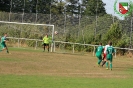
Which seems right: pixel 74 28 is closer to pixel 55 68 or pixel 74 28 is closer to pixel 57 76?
pixel 55 68

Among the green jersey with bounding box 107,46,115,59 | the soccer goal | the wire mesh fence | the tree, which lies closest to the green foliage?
the wire mesh fence

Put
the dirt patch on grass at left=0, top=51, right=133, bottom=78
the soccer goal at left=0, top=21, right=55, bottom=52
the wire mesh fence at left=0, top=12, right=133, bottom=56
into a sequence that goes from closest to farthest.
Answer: the dirt patch on grass at left=0, top=51, right=133, bottom=78, the wire mesh fence at left=0, top=12, right=133, bottom=56, the soccer goal at left=0, top=21, right=55, bottom=52

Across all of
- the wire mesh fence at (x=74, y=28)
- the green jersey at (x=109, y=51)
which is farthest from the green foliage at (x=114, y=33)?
the green jersey at (x=109, y=51)

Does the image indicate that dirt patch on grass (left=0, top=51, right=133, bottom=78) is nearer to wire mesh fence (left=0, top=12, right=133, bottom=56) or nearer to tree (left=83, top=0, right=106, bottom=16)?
wire mesh fence (left=0, top=12, right=133, bottom=56)

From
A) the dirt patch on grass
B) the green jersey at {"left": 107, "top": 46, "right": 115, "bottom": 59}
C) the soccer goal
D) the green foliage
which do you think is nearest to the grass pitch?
the dirt patch on grass

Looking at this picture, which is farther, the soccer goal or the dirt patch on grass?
the soccer goal

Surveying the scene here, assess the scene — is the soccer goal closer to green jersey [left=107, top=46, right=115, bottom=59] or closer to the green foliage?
the green foliage

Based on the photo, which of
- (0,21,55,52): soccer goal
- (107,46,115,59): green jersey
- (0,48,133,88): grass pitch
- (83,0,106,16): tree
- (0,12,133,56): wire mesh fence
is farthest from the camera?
(83,0,106,16): tree

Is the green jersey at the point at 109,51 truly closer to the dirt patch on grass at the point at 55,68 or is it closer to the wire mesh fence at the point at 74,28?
the dirt patch on grass at the point at 55,68

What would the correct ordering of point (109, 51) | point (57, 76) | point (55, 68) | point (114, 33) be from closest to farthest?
point (57, 76) → point (55, 68) → point (109, 51) → point (114, 33)

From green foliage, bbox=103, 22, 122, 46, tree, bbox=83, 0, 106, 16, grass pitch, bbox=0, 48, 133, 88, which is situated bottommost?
grass pitch, bbox=0, 48, 133, 88

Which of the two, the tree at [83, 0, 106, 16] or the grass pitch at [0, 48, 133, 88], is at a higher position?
the tree at [83, 0, 106, 16]

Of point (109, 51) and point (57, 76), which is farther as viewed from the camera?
point (109, 51)

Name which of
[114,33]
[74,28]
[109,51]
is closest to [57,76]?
[109,51]
